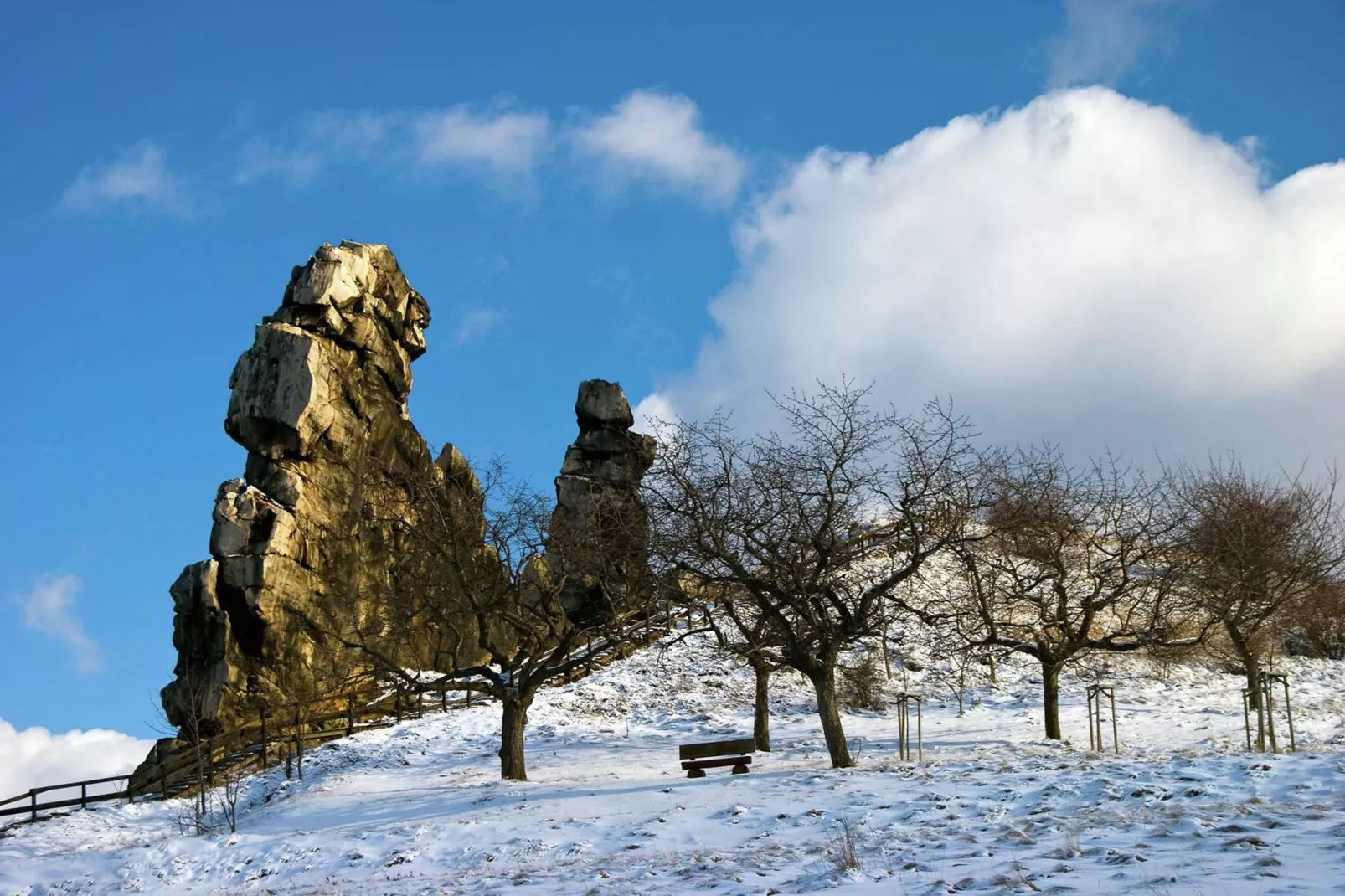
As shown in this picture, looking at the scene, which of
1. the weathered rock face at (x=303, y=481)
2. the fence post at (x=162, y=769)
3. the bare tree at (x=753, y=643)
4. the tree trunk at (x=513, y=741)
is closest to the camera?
the bare tree at (x=753, y=643)

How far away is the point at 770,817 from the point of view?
1590 cm

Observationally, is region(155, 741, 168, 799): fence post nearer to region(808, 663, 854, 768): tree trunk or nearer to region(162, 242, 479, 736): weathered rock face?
region(162, 242, 479, 736): weathered rock face

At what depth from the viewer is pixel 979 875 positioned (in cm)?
1094

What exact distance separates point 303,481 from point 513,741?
2238 centimetres

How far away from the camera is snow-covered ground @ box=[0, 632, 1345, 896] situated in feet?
37.3

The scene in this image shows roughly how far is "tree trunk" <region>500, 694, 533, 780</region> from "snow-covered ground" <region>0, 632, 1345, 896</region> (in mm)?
440

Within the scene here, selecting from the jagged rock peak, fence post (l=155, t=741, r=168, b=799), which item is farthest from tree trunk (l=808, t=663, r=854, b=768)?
the jagged rock peak

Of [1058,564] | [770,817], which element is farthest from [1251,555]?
[770,817]

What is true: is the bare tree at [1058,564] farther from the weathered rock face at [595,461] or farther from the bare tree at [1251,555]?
the weathered rock face at [595,461]

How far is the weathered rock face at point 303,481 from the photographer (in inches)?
1527

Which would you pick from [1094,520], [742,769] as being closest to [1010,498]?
[1094,520]

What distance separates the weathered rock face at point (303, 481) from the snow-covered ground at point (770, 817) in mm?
8688

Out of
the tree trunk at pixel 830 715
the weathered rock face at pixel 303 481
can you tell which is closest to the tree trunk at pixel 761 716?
the tree trunk at pixel 830 715

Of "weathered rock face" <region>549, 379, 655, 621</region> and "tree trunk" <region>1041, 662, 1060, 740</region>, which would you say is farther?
"weathered rock face" <region>549, 379, 655, 621</region>
